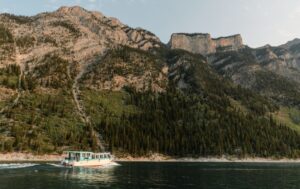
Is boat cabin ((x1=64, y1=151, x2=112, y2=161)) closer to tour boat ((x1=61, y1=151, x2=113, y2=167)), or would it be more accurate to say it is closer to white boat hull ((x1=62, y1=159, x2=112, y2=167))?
tour boat ((x1=61, y1=151, x2=113, y2=167))

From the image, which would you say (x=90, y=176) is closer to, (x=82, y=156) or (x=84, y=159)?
(x=82, y=156)

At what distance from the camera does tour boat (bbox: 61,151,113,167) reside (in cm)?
15312

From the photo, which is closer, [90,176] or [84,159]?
[90,176]

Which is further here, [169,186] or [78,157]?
[78,157]

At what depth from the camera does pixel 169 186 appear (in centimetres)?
8969

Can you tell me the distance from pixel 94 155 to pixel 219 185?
82.9 meters

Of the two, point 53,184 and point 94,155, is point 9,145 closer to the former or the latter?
point 94,155

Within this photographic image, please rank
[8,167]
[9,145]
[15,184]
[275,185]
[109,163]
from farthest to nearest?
[9,145], [109,163], [8,167], [275,185], [15,184]

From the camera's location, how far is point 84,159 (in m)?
159

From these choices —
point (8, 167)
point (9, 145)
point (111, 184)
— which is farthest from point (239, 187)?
point (9, 145)

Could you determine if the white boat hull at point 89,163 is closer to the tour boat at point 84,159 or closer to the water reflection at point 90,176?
the tour boat at point 84,159

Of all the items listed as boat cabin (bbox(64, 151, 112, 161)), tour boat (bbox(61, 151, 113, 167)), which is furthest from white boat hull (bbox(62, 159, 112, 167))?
boat cabin (bbox(64, 151, 112, 161))

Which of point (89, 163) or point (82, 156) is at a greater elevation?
point (82, 156)

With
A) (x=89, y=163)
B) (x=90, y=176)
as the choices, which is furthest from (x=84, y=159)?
(x=90, y=176)
